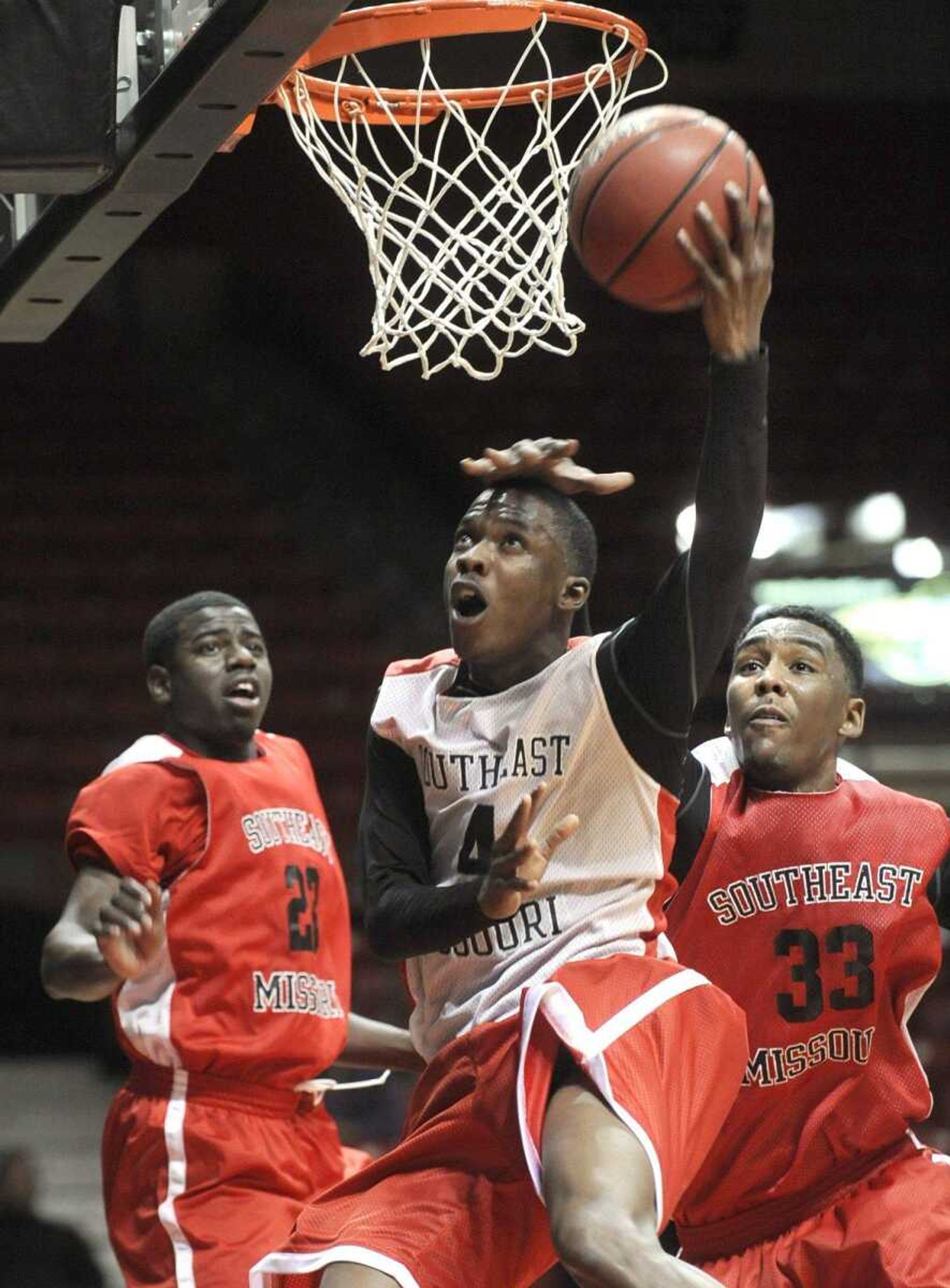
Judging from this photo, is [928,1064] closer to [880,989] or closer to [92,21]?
[880,989]

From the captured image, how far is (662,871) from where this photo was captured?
3.52 m

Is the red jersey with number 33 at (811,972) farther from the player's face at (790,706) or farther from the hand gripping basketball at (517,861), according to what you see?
the hand gripping basketball at (517,861)

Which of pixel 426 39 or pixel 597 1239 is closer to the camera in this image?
pixel 597 1239

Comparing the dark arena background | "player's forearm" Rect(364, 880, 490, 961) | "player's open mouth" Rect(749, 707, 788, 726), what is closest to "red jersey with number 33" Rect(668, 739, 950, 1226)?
"player's open mouth" Rect(749, 707, 788, 726)

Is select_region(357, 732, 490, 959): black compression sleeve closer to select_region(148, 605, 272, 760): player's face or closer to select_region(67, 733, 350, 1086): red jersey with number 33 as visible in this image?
select_region(67, 733, 350, 1086): red jersey with number 33

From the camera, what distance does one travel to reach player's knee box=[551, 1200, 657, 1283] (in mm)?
2934

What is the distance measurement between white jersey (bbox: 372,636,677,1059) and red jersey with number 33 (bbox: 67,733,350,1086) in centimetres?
138

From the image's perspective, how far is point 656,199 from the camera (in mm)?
3309

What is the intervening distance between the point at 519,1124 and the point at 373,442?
800cm

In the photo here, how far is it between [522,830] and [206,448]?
8.55 m

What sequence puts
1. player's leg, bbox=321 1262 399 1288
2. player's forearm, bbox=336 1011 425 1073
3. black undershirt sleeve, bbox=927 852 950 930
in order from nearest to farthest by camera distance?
player's leg, bbox=321 1262 399 1288 → black undershirt sleeve, bbox=927 852 950 930 → player's forearm, bbox=336 1011 425 1073

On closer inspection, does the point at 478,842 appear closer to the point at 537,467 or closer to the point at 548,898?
the point at 548,898

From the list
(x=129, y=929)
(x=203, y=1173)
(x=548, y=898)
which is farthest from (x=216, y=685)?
(x=548, y=898)

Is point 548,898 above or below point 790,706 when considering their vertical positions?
below
